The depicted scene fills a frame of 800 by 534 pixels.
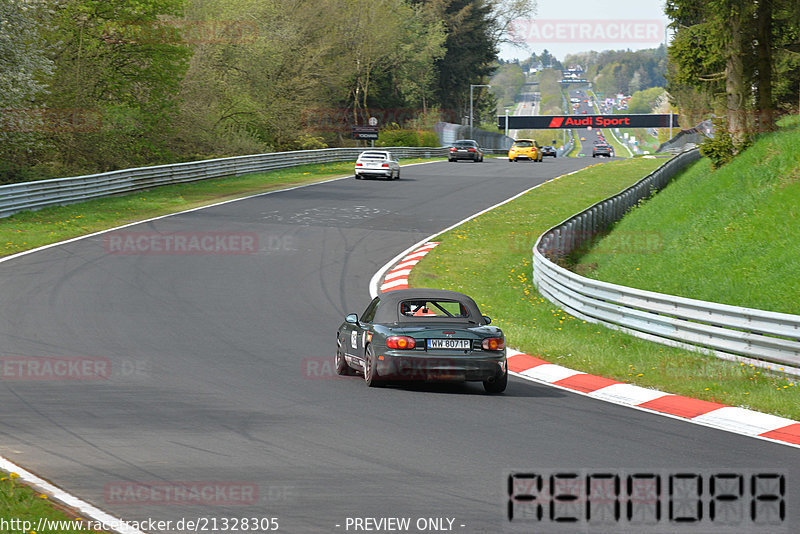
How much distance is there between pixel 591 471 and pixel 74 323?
33.1ft

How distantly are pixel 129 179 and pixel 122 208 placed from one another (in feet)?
13.6

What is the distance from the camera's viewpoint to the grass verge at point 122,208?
83.7 ft

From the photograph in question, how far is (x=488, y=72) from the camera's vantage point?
106 metres

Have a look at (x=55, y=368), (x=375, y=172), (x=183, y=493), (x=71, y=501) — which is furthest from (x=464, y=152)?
(x=71, y=501)

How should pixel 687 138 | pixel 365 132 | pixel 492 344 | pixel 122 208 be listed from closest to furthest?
pixel 492 344
pixel 122 208
pixel 365 132
pixel 687 138

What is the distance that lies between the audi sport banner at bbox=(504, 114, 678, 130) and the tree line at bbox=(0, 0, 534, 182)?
34.1m

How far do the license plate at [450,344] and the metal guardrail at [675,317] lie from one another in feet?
13.8

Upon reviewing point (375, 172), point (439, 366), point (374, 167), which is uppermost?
point (374, 167)

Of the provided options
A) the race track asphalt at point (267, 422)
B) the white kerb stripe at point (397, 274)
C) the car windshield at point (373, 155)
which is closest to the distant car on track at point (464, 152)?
the car windshield at point (373, 155)

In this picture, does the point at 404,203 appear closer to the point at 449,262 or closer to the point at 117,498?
the point at 449,262

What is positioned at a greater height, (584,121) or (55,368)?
(584,121)

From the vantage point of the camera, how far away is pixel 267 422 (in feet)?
31.5

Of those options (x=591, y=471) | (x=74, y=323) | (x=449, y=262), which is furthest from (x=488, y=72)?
(x=591, y=471)

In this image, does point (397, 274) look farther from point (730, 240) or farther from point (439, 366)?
point (439, 366)
